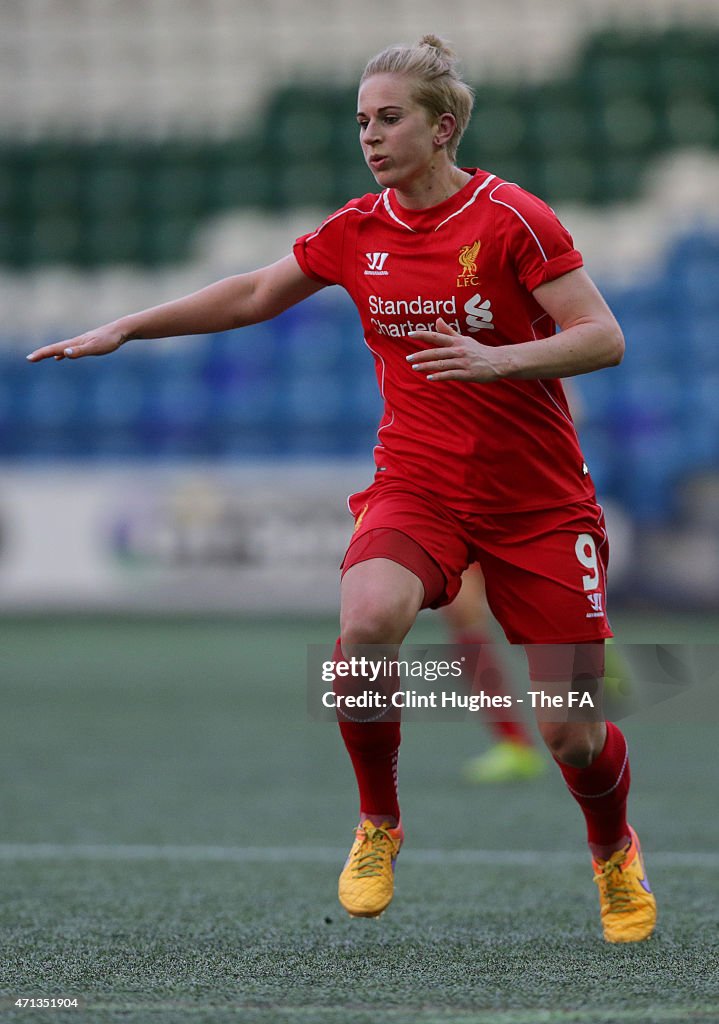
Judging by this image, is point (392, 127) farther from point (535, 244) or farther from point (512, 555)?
point (512, 555)

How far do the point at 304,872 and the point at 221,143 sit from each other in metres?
12.2

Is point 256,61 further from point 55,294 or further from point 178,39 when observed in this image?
point 55,294

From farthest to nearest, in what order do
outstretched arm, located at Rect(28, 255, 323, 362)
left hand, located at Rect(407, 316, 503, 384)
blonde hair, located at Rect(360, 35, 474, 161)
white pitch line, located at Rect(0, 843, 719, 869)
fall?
white pitch line, located at Rect(0, 843, 719, 869) < outstretched arm, located at Rect(28, 255, 323, 362) < blonde hair, located at Rect(360, 35, 474, 161) < left hand, located at Rect(407, 316, 503, 384)

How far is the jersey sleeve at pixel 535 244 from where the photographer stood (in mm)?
3080

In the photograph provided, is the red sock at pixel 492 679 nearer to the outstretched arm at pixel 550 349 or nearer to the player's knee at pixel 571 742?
the player's knee at pixel 571 742

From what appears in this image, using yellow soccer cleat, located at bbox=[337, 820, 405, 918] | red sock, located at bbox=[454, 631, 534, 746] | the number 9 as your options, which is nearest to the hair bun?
the number 9

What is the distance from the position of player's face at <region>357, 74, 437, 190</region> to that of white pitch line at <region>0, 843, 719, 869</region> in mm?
1998

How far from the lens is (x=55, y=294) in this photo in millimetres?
14359

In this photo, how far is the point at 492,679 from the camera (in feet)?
18.2

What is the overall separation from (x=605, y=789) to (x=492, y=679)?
218cm

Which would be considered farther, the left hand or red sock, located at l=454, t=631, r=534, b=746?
red sock, located at l=454, t=631, r=534, b=746

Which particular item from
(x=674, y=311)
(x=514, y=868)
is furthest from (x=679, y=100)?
(x=514, y=868)

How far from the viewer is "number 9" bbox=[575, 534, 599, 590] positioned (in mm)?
3250

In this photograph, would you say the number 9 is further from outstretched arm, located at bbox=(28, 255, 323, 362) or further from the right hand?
the right hand
